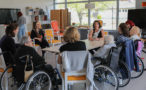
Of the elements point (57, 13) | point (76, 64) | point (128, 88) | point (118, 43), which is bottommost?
point (128, 88)

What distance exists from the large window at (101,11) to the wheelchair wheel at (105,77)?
5541 mm

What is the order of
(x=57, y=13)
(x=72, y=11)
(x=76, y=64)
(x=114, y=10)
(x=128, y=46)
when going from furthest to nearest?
(x=72, y=11), (x=57, y=13), (x=114, y=10), (x=128, y=46), (x=76, y=64)

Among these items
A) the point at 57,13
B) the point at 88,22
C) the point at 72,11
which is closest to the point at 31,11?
the point at 57,13

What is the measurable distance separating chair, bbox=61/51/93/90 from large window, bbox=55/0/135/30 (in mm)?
6298

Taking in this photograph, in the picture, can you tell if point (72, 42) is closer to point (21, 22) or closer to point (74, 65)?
point (74, 65)

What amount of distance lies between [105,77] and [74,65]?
2.79 feet

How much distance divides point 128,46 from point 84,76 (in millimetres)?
1059

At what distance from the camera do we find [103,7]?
843cm

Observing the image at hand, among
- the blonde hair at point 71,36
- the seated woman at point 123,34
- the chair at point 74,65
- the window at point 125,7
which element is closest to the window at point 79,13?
the window at point 125,7

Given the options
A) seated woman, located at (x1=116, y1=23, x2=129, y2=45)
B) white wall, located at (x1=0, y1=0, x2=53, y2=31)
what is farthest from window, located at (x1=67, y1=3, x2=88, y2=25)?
seated woman, located at (x1=116, y1=23, x2=129, y2=45)

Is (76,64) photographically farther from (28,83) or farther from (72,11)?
(72,11)

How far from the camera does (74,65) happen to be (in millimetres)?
2213

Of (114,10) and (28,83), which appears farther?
(114,10)

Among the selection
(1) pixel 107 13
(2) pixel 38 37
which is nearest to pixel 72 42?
(2) pixel 38 37
